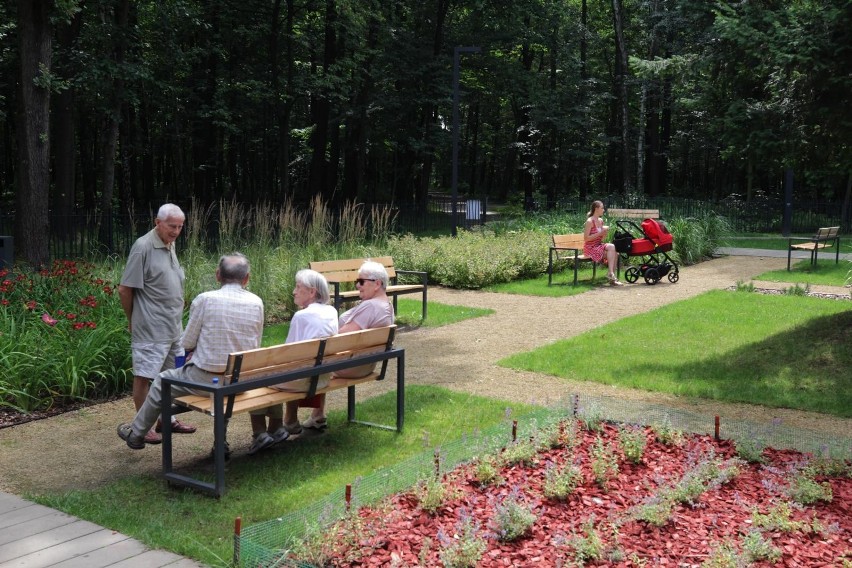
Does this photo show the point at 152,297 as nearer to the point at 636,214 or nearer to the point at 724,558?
the point at 724,558

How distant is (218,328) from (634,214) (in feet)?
53.9


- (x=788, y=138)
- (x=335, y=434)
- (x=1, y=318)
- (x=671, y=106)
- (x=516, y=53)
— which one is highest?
(x=516, y=53)

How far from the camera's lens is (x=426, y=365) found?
8898 mm

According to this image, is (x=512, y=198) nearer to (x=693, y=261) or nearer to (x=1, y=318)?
(x=693, y=261)

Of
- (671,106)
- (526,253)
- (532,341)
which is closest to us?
(532,341)

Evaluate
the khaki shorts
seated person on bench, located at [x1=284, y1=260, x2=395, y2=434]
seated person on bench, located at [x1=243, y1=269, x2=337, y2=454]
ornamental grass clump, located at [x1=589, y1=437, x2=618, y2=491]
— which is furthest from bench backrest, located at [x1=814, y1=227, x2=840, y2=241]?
the khaki shorts

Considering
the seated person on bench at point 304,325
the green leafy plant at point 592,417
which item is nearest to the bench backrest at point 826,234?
the green leafy plant at point 592,417

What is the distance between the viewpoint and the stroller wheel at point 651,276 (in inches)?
601

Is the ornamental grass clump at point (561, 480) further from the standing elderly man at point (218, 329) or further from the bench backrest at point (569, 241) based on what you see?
the bench backrest at point (569, 241)

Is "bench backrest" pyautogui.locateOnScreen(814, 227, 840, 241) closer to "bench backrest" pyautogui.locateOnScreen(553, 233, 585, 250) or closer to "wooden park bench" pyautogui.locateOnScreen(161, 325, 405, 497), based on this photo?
"bench backrest" pyautogui.locateOnScreen(553, 233, 585, 250)

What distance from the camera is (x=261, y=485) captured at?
17.2 ft

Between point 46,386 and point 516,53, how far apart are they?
35.4 metres

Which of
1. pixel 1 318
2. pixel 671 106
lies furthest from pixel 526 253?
pixel 671 106

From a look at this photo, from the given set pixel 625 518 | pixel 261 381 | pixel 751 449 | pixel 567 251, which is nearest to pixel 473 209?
pixel 567 251
